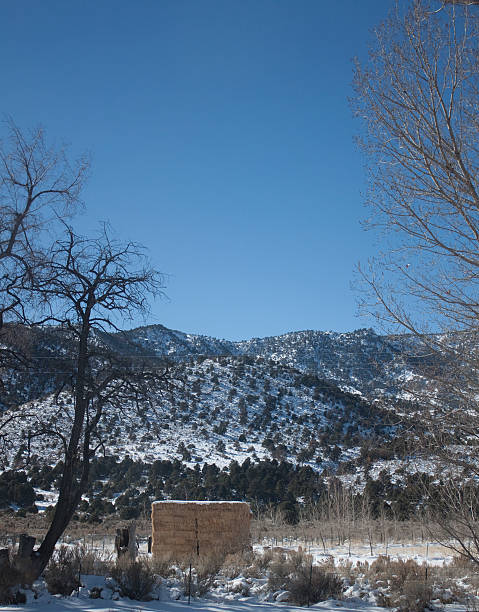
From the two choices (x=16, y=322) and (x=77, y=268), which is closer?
(x=16, y=322)

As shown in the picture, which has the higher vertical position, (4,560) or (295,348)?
(295,348)

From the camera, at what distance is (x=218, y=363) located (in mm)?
60469

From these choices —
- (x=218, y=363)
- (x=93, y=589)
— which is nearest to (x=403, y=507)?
(x=93, y=589)

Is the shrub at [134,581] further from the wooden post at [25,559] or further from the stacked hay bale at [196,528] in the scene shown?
the stacked hay bale at [196,528]

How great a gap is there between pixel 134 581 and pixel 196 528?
7.48m

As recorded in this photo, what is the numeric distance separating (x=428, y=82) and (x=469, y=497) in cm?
660

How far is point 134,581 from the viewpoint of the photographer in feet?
40.3

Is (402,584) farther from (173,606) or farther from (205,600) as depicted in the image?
(173,606)

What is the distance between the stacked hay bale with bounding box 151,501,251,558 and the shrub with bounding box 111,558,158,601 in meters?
6.53

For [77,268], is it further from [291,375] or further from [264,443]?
[291,375]

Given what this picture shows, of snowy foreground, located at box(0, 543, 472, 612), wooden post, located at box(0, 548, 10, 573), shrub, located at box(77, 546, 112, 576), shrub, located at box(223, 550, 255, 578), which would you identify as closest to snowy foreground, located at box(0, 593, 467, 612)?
snowy foreground, located at box(0, 543, 472, 612)

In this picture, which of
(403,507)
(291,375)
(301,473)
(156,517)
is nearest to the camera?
(156,517)

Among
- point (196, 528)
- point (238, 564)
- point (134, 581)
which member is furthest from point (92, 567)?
point (196, 528)

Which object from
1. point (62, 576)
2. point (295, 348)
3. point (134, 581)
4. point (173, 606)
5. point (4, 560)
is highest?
point (295, 348)
